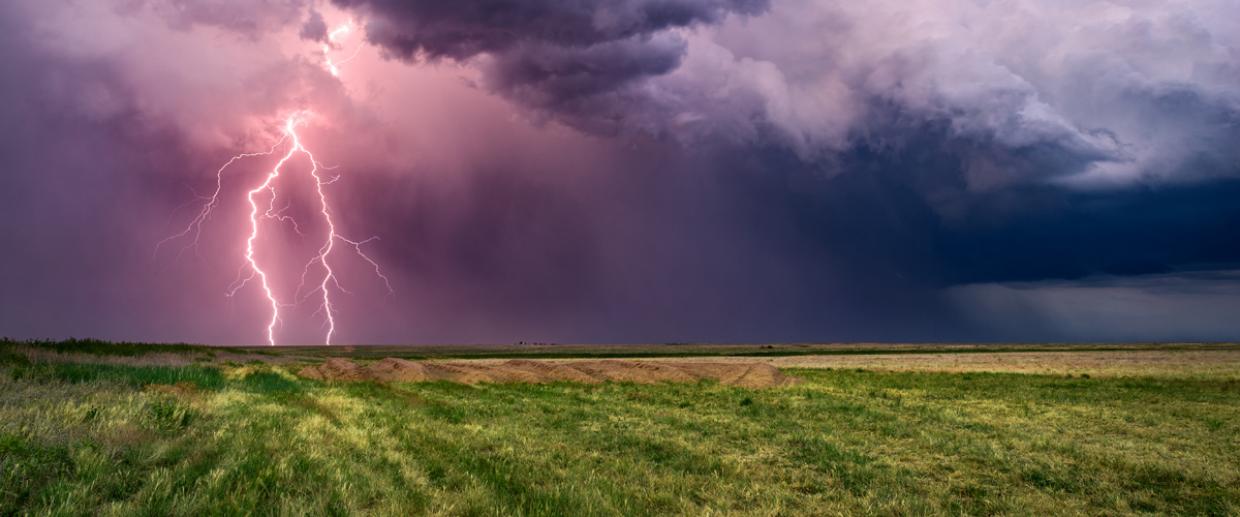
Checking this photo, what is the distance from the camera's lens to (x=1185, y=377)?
42.2 meters

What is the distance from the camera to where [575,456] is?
12.9 metres

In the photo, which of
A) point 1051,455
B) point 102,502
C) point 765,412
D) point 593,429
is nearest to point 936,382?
point 765,412

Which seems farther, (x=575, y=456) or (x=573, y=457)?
(x=575, y=456)

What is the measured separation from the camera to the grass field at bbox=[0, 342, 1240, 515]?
7723 millimetres

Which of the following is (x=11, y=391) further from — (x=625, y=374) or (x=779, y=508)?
→ (x=625, y=374)

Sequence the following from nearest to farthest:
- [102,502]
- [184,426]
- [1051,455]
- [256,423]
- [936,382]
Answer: [102,502]
[184,426]
[256,423]
[1051,455]
[936,382]

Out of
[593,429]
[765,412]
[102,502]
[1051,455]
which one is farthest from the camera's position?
[765,412]

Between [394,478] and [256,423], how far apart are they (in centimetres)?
497

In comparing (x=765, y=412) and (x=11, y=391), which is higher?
(x=11, y=391)

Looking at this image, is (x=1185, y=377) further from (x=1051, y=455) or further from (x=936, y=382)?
(x=1051, y=455)

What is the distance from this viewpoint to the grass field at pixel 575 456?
772cm

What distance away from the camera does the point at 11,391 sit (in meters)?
13.3

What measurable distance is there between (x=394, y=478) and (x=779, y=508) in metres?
5.62

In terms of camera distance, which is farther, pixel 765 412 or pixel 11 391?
pixel 765 412
